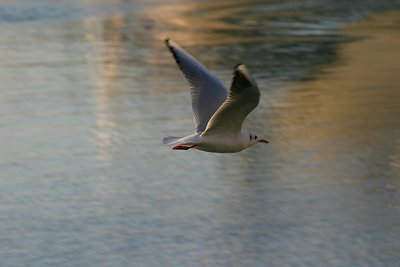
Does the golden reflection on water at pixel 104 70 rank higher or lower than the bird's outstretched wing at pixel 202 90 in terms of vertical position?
lower

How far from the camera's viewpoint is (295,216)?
850cm

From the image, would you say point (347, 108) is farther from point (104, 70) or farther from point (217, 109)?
point (217, 109)

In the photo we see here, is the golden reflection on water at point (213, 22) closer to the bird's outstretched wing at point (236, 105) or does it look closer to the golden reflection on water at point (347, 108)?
the golden reflection on water at point (347, 108)

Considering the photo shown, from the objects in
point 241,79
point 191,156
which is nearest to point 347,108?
point 191,156

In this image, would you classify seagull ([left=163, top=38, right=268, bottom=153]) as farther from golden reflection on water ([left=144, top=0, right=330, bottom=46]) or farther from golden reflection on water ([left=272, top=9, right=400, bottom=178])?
golden reflection on water ([left=144, top=0, right=330, bottom=46])

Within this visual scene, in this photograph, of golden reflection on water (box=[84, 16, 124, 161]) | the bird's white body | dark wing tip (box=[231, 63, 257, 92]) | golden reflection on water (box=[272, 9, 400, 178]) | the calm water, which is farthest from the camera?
golden reflection on water (box=[84, 16, 124, 161])

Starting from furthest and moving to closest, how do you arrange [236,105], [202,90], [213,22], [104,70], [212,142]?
[213,22]
[104,70]
[202,90]
[212,142]
[236,105]

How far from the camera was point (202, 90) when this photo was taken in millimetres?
→ 7902

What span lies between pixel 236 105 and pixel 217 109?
795 millimetres

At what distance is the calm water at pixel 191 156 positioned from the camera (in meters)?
7.96

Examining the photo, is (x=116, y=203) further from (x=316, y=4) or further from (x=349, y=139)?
(x=316, y=4)

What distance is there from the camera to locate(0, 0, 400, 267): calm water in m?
7.96

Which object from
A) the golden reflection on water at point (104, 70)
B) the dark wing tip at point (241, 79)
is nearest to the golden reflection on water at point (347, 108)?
the golden reflection on water at point (104, 70)

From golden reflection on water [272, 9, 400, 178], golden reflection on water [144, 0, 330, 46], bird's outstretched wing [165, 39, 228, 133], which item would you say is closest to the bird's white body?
bird's outstretched wing [165, 39, 228, 133]
